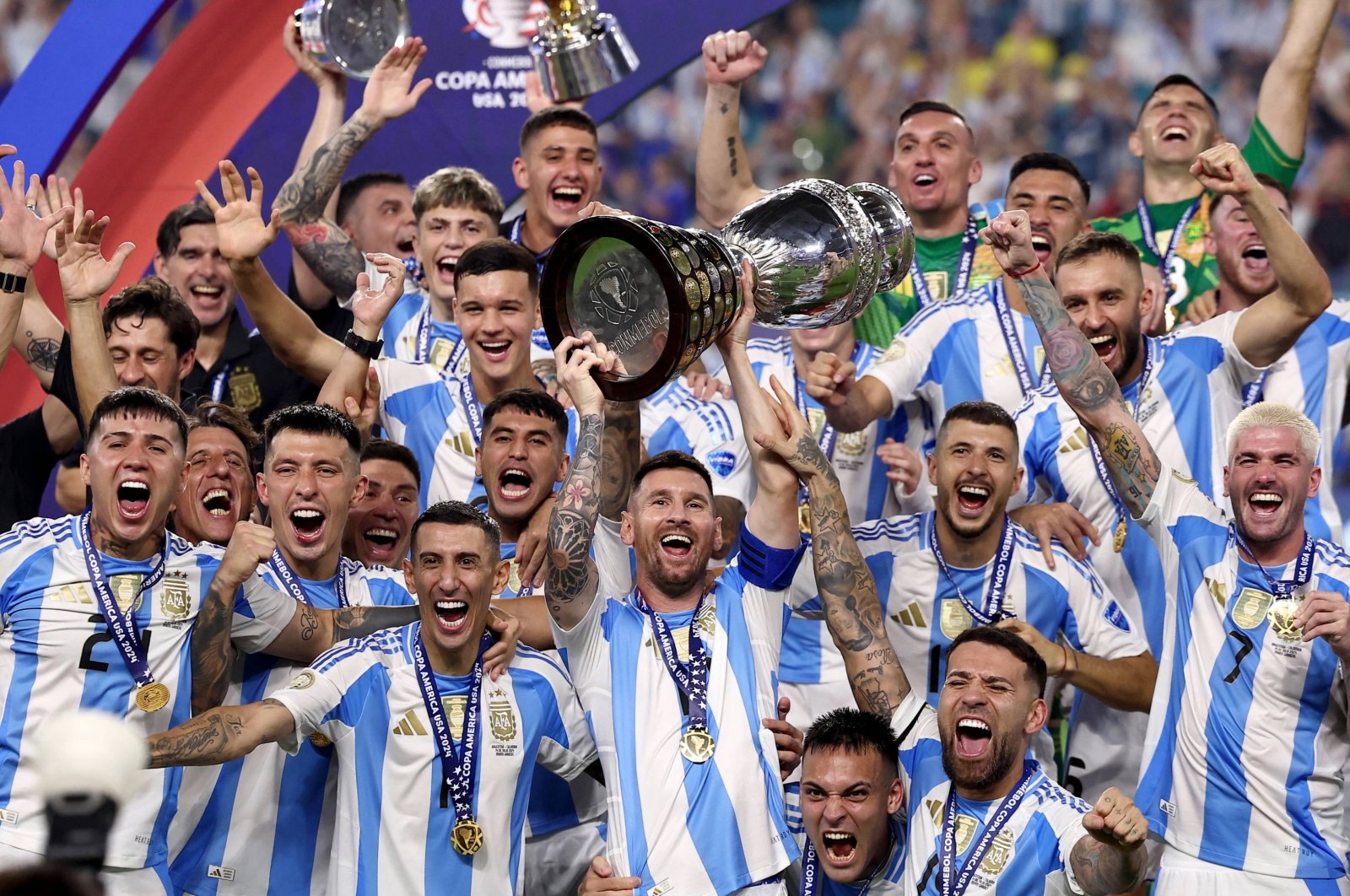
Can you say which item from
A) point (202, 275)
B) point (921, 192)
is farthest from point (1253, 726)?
point (202, 275)

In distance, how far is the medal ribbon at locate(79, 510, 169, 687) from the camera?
13.0 feet

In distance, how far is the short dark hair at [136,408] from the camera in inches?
160

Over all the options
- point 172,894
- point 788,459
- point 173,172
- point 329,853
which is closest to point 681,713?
point 788,459

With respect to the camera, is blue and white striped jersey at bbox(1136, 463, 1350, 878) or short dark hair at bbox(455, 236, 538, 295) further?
short dark hair at bbox(455, 236, 538, 295)

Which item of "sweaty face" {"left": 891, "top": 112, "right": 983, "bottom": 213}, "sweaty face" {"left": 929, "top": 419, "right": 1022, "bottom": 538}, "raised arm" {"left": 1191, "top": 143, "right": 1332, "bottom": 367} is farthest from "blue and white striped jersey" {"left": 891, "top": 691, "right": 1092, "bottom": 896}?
"sweaty face" {"left": 891, "top": 112, "right": 983, "bottom": 213}

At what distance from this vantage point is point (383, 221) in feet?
20.8

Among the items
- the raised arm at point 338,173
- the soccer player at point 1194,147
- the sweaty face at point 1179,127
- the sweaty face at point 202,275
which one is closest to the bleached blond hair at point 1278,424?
the soccer player at point 1194,147

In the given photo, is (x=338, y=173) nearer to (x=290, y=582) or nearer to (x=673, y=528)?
(x=290, y=582)

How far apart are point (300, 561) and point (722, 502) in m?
1.23

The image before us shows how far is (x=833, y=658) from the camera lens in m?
5.03

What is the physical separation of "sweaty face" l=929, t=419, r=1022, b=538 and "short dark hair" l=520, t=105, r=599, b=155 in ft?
6.18

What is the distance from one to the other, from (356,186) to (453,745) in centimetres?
298

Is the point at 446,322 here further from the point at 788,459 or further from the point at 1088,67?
the point at 1088,67

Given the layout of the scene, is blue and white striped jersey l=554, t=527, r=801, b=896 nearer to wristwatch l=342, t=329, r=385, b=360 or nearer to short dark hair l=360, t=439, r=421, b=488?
short dark hair l=360, t=439, r=421, b=488
